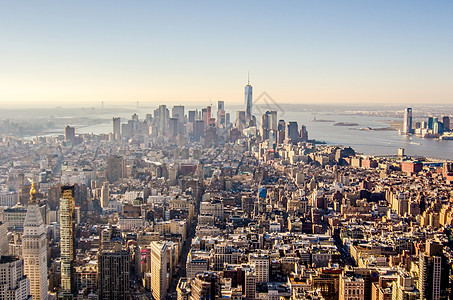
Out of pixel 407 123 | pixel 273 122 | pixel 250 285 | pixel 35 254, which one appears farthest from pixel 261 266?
pixel 407 123

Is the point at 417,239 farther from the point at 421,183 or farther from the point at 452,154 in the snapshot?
the point at 452,154

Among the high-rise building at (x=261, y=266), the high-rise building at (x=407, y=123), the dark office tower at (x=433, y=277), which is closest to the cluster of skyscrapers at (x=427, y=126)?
the high-rise building at (x=407, y=123)

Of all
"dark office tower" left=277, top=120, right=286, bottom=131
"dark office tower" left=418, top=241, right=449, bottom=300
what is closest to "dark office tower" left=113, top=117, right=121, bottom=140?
"dark office tower" left=277, top=120, right=286, bottom=131

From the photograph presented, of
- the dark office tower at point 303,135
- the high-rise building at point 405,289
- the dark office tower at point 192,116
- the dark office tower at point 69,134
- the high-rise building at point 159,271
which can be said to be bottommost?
the high-rise building at point 159,271

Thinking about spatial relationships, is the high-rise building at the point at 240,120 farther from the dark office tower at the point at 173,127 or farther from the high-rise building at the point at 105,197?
the high-rise building at the point at 105,197

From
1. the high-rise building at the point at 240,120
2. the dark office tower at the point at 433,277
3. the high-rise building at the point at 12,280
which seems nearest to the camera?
the high-rise building at the point at 12,280

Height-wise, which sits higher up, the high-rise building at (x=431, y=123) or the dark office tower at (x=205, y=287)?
the high-rise building at (x=431, y=123)

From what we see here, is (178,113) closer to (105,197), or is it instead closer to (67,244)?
(105,197)
